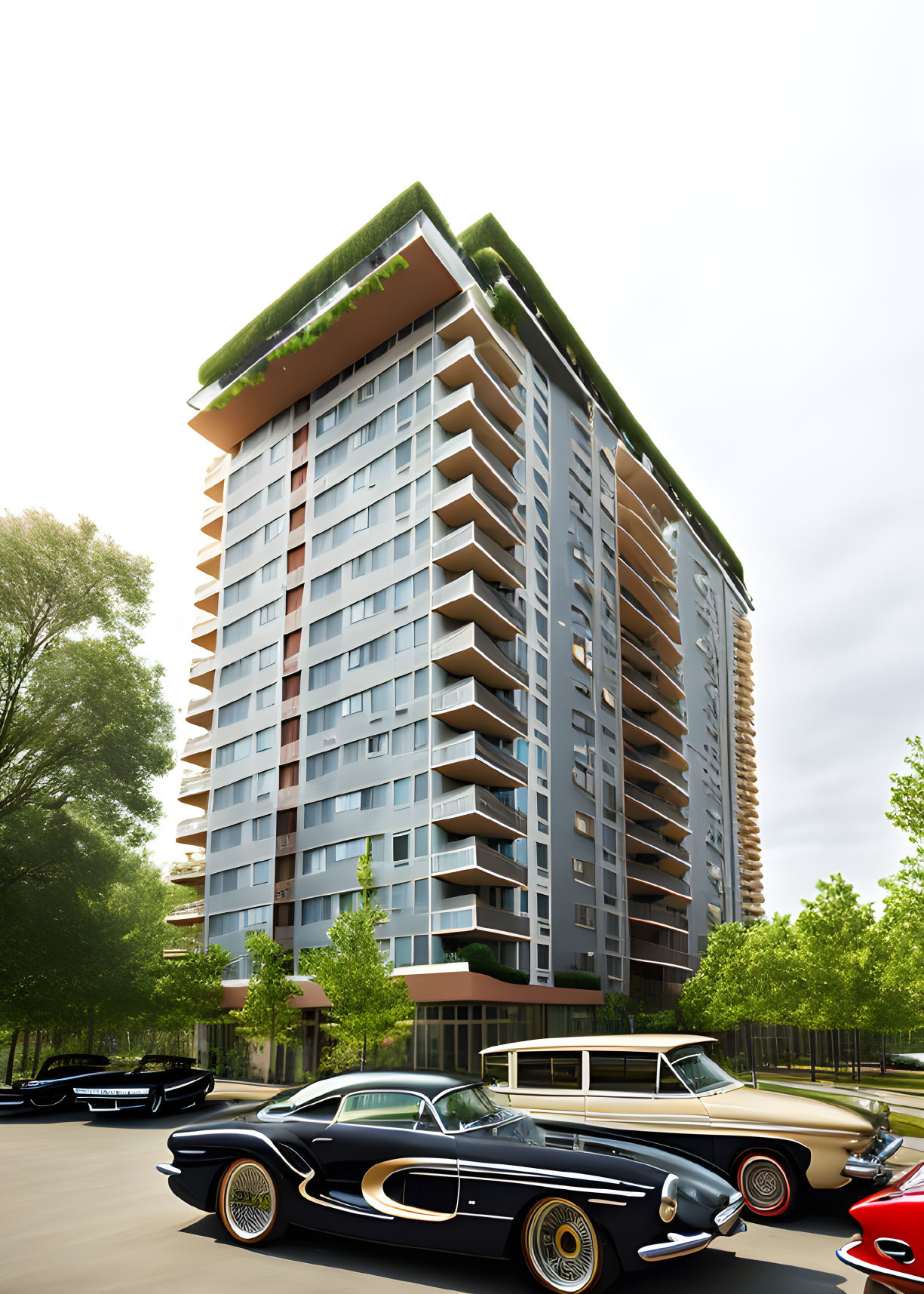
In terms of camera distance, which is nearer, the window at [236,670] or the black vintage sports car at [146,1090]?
the black vintage sports car at [146,1090]

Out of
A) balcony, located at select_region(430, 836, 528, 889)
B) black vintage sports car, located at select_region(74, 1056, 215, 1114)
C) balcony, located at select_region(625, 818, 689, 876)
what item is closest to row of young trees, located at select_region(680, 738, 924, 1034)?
balcony, located at select_region(625, 818, 689, 876)

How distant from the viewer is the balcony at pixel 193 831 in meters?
48.2

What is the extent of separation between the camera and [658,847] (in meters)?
56.0

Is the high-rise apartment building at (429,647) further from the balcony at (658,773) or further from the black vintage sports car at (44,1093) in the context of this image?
the black vintage sports car at (44,1093)

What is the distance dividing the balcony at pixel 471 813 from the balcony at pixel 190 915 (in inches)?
661

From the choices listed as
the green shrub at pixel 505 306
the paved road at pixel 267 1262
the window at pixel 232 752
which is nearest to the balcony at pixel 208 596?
the window at pixel 232 752

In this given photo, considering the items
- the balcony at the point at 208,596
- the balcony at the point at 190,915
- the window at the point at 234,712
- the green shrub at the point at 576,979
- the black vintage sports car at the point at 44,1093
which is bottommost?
the black vintage sports car at the point at 44,1093

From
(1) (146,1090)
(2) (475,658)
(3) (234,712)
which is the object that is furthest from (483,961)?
(3) (234,712)

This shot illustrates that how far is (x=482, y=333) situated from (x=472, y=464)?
7.34m

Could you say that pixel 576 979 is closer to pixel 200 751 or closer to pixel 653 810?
pixel 653 810

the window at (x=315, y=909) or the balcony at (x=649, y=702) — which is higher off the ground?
the balcony at (x=649, y=702)

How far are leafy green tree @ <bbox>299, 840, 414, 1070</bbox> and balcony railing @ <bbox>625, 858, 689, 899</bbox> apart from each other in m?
24.6

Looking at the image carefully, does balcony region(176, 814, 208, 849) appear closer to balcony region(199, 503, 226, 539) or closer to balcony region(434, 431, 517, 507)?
balcony region(199, 503, 226, 539)

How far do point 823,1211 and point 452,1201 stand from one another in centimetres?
524
